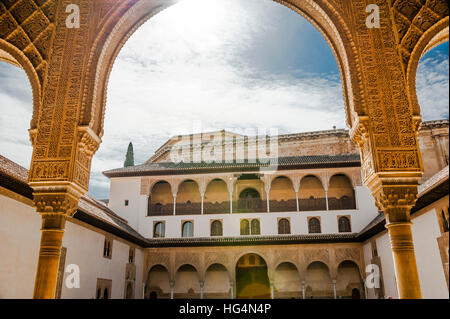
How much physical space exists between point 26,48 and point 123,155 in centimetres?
2746

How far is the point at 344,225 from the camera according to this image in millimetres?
20594

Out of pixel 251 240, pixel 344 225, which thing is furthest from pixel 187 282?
pixel 344 225

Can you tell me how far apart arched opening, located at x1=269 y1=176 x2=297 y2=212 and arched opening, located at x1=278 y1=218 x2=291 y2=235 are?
960 millimetres

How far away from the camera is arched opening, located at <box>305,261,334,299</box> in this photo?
20.5 metres

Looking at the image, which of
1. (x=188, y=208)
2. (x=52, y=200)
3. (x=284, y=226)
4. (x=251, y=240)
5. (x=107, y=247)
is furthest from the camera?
(x=188, y=208)

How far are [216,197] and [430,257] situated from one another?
13.5 metres

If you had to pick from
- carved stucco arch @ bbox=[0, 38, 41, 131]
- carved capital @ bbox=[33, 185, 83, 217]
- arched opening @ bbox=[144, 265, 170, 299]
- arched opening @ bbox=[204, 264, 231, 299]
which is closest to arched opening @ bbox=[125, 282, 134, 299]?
arched opening @ bbox=[144, 265, 170, 299]

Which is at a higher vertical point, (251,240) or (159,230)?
(159,230)

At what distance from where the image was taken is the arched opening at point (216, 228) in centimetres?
2155

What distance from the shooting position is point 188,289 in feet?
70.2

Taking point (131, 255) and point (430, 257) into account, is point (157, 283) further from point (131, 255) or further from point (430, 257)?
point (430, 257)

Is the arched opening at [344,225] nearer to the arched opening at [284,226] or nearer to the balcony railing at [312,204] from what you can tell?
the balcony railing at [312,204]
